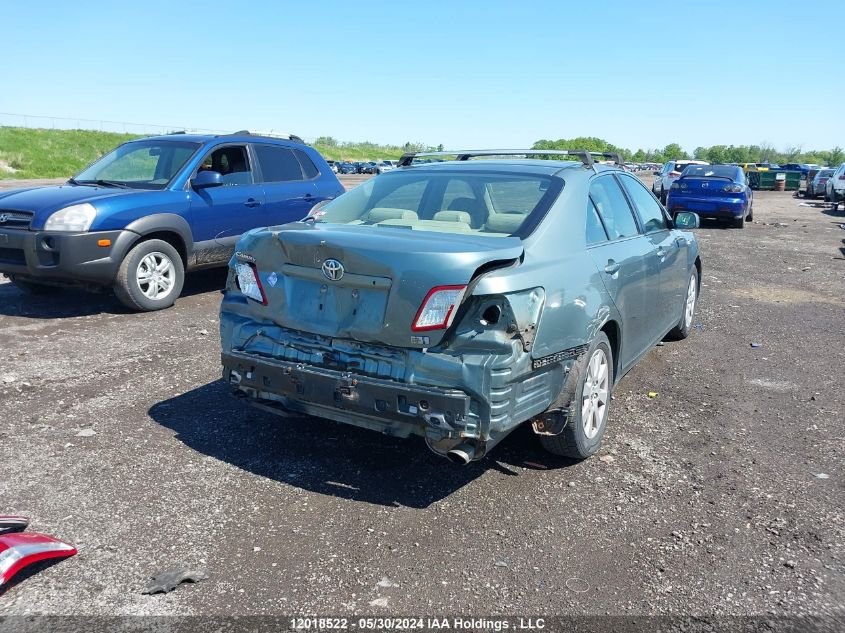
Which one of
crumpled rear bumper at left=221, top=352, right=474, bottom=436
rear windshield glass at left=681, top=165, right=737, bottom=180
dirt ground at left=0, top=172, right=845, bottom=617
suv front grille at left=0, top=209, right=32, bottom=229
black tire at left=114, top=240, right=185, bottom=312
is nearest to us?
dirt ground at left=0, top=172, right=845, bottom=617

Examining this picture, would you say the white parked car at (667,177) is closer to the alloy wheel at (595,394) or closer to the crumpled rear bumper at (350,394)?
the alloy wheel at (595,394)

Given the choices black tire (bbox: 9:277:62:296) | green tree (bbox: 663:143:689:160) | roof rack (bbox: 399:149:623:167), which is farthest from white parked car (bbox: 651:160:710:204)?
green tree (bbox: 663:143:689:160)

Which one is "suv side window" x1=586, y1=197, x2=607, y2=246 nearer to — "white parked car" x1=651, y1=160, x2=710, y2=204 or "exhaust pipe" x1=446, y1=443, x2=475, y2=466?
"exhaust pipe" x1=446, y1=443, x2=475, y2=466

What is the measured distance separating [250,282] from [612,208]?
2.52 metres

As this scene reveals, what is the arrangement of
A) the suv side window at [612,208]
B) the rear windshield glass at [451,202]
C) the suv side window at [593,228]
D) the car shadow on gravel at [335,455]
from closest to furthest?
the car shadow on gravel at [335,455], the rear windshield glass at [451,202], the suv side window at [593,228], the suv side window at [612,208]

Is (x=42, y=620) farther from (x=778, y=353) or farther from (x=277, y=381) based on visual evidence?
(x=778, y=353)

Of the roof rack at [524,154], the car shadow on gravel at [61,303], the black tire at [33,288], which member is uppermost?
the roof rack at [524,154]

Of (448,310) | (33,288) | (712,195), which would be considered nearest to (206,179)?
(33,288)

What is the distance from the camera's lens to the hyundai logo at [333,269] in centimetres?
366

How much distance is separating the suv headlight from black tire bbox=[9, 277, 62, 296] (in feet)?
3.95

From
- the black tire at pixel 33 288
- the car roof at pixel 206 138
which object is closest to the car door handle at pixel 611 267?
the car roof at pixel 206 138

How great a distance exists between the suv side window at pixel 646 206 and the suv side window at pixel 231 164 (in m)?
4.86

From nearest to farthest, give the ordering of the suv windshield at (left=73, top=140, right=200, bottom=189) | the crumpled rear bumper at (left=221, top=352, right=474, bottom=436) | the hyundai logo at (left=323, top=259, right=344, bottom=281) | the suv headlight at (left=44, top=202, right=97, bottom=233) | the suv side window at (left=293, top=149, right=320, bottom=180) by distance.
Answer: the crumpled rear bumper at (left=221, top=352, right=474, bottom=436) < the hyundai logo at (left=323, top=259, right=344, bottom=281) < the suv headlight at (left=44, top=202, right=97, bottom=233) < the suv windshield at (left=73, top=140, right=200, bottom=189) < the suv side window at (left=293, top=149, right=320, bottom=180)

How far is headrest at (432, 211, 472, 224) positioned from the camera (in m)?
4.27
